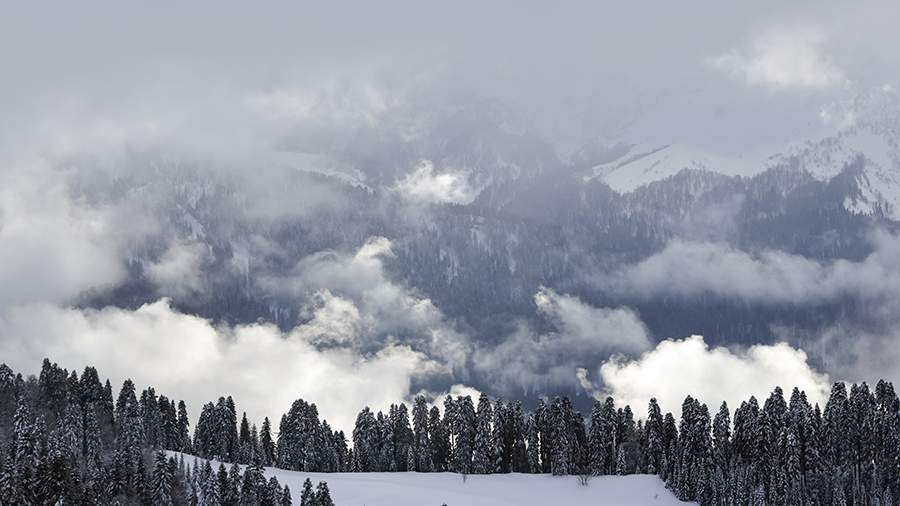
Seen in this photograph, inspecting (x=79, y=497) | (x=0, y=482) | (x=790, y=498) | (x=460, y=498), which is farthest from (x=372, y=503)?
(x=790, y=498)

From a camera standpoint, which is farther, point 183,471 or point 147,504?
point 183,471

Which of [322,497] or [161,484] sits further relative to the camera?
[161,484]

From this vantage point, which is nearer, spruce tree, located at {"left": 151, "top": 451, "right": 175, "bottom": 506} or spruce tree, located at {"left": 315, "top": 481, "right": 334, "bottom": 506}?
spruce tree, located at {"left": 315, "top": 481, "right": 334, "bottom": 506}

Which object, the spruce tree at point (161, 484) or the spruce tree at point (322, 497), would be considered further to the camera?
the spruce tree at point (161, 484)

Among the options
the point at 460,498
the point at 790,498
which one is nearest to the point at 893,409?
the point at 790,498

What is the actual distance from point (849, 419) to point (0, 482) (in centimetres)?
13976

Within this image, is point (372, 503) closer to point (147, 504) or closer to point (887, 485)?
point (147, 504)

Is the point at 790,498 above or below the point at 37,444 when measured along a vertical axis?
below

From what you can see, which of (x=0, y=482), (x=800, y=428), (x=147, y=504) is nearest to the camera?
(x=0, y=482)

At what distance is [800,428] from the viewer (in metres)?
190

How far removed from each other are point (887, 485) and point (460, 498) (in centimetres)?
7711

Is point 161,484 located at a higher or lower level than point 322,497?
higher

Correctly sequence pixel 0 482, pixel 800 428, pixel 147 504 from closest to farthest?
pixel 0 482, pixel 147 504, pixel 800 428

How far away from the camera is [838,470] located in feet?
637
